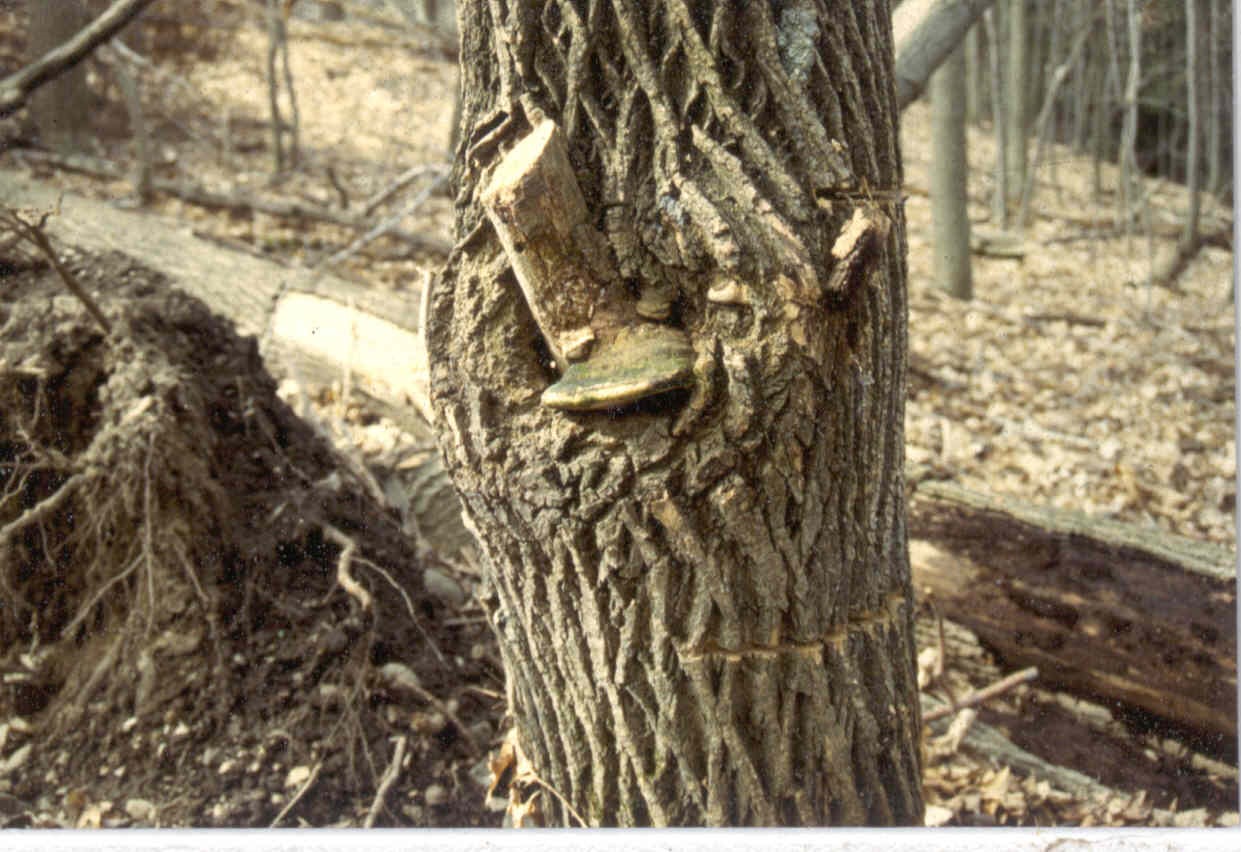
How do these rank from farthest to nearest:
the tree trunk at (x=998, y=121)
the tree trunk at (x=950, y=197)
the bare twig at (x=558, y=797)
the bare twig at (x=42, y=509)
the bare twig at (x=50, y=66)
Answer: the tree trunk at (x=998, y=121) → the tree trunk at (x=950, y=197) → the bare twig at (x=50, y=66) → the bare twig at (x=42, y=509) → the bare twig at (x=558, y=797)

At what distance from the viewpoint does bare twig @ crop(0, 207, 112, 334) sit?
7.73 feet

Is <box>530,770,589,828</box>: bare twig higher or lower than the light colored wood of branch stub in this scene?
lower

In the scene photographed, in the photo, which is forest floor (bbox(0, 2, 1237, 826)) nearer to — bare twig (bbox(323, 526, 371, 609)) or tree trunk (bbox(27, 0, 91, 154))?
bare twig (bbox(323, 526, 371, 609))

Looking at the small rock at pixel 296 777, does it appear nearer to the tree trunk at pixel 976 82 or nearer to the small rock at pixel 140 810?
the small rock at pixel 140 810

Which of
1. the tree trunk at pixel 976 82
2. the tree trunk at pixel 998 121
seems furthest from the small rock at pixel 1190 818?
the tree trunk at pixel 976 82

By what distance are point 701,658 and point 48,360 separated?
1899 millimetres

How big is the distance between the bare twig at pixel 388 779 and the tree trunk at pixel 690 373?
2.55 feet

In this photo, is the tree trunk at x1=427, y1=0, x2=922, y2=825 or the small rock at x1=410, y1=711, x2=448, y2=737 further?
the small rock at x1=410, y1=711, x2=448, y2=737

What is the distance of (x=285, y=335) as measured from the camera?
3.88m

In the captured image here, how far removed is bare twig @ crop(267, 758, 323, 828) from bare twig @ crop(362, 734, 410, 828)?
0.15 metres

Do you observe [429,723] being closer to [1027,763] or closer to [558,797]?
[558,797]

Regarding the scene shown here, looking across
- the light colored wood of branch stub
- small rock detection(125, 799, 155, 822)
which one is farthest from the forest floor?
the light colored wood of branch stub

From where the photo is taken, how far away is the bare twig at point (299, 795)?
218cm

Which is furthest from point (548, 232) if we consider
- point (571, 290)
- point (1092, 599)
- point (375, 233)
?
point (375, 233)
